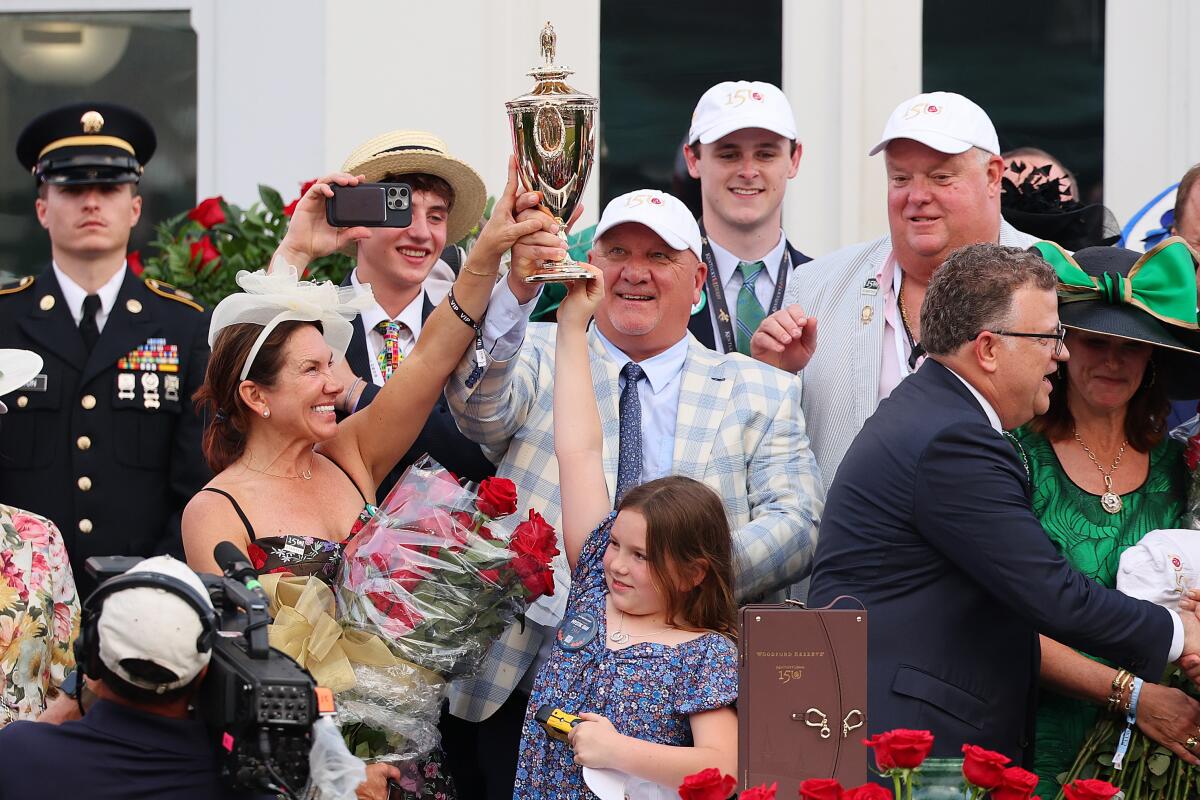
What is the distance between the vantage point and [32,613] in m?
3.81

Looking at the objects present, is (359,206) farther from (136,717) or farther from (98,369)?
(136,717)

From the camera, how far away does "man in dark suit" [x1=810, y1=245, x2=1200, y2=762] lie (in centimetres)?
346

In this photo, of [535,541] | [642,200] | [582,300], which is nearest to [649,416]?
[582,300]

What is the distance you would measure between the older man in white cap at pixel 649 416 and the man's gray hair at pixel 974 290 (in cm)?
60

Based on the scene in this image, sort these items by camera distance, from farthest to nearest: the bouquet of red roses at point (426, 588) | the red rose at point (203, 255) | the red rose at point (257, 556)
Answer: the red rose at point (203, 255), the red rose at point (257, 556), the bouquet of red roses at point (426, 588)

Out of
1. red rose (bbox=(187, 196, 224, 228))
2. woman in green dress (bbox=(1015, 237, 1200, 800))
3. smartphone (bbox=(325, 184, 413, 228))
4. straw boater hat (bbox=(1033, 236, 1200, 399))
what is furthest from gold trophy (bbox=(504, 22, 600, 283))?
red rose (bbox=(187, 196, 224, 228))

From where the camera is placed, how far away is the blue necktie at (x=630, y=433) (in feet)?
13.7

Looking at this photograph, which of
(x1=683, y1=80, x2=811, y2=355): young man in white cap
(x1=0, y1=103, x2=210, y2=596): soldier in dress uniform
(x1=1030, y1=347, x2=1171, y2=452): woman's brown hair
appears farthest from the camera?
(x1=683, y1=80, x2=811, y2=355): young man in white cap

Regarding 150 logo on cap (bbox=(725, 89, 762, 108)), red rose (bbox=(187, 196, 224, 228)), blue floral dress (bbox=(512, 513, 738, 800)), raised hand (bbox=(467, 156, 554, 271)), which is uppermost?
150 logo on cap (bbox=(725, 89, 762, 108))

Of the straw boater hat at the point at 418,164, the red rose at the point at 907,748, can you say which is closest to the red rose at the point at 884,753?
the red rose at the point at 907,748

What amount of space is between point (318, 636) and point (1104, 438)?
6.22ft

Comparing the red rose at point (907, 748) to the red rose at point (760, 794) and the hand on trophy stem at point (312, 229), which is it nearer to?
the red rose at point (760, 794)

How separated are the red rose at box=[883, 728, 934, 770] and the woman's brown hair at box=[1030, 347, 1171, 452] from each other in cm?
158

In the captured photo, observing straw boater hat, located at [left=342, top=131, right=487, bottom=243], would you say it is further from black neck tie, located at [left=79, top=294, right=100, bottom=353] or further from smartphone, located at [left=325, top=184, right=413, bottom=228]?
black neck tie, located at [left=79, top=294, right=100, bottom=353]
